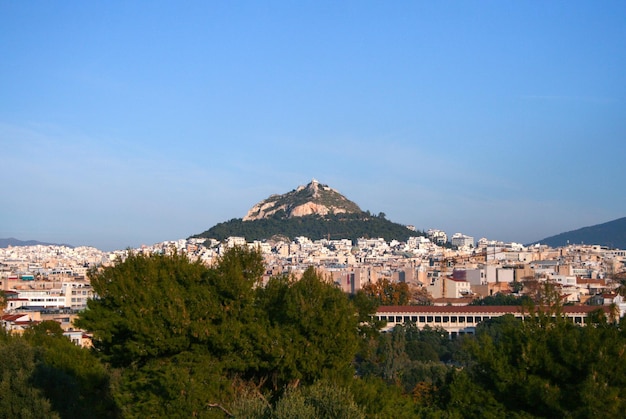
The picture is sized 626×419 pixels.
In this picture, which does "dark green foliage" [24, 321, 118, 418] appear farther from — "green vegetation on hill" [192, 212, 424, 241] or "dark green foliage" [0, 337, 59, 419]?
"green vegetation on hill" [192, 212, 424, 241]

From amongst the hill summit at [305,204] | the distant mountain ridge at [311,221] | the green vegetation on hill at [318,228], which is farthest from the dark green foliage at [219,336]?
the hill summit at [305,204]

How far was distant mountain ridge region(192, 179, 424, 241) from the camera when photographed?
154 meters

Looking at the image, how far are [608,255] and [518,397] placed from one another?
11781 cm

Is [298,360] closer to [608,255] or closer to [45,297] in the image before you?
[45,297]

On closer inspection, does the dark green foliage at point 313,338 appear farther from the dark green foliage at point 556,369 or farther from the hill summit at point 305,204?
the hill summit at point 305,204

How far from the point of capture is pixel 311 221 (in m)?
160

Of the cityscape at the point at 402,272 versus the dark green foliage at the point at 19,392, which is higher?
the cityscape at the point at 402,272

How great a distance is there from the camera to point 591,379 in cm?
1305

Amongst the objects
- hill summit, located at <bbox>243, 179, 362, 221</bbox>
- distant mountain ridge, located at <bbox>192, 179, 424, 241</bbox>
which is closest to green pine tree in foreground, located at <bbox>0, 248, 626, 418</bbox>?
distant mountain ridge, located at <bbox>192, 179, 424, 241</bbox>

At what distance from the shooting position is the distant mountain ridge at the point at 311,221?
154m

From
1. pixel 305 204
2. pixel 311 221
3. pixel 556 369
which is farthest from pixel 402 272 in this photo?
pixel 556 369

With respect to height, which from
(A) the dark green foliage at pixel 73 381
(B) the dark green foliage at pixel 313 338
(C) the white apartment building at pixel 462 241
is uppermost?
(C) the white apartment building at pixel 462 241

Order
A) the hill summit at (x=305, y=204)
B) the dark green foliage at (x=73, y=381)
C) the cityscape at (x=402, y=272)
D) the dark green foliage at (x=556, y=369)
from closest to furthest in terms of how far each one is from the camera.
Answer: the dark green foliage at (x=556, y=369) < the dark green foliage at (x=73, y=381) < the cityscape at (x=402, y=272) < the hill summit at (x=305, y=204)

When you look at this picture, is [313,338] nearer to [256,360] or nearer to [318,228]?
[256,360]
